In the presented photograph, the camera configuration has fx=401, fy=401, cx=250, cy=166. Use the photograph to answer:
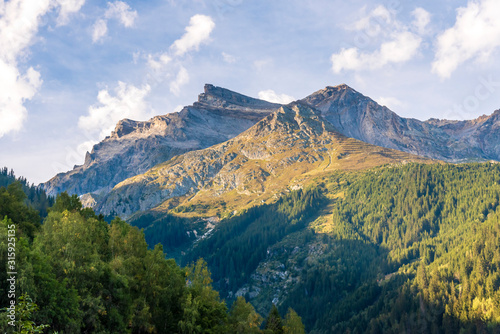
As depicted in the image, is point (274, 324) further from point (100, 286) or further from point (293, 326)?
point (100, 286)

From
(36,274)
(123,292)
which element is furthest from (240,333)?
(36,274)

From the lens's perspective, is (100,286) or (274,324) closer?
(100,286)

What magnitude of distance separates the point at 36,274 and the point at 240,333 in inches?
1680

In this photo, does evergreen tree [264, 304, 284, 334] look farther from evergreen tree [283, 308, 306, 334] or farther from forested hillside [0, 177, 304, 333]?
forested hillside [0, 177, 304, 333]

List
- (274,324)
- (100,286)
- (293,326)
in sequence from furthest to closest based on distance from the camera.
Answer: (293,326) → (274,324) → (100,286)

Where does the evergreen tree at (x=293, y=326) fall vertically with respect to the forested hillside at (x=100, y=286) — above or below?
below

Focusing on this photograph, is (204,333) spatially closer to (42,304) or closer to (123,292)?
(123,292)

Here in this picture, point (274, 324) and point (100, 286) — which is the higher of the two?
point (100, 286)

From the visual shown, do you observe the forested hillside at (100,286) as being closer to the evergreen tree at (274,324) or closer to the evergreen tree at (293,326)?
the evergreen tree at (274,324)

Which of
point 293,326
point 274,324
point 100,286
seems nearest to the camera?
point 100,286

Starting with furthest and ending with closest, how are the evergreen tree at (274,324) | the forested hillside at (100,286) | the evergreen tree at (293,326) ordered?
the evergreen tree at (293,326), the evergreen tree at (274,324), the forested hillside at (100,286)

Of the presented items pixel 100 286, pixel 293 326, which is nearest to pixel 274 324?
pixel 293 326

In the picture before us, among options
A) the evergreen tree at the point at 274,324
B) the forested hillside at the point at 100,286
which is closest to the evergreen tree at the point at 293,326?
the evergreen tree at the point at 274,324

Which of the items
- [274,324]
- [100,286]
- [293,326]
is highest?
[100,286]
